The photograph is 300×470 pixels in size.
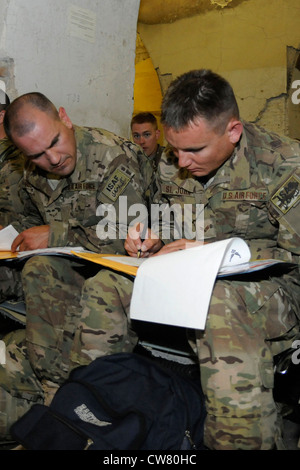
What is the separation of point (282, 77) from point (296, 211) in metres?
3.67

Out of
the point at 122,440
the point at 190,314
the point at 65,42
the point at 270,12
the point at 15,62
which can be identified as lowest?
the point at 122,440

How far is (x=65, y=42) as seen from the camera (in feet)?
8.52

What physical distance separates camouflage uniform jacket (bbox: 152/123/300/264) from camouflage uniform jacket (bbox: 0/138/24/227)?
3.21 ft

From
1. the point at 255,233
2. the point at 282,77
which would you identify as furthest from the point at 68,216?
the point at 282,77

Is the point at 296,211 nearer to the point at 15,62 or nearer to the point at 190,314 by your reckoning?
the point at 190,314

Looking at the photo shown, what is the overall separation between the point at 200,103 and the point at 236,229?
449 mm

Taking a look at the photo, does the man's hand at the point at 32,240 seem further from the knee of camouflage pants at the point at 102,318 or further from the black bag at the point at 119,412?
the black bag at the point at 119,412

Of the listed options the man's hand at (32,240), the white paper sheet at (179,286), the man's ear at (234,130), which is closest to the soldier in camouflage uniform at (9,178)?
the man's hand at (32,240)

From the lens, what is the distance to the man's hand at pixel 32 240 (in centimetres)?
182

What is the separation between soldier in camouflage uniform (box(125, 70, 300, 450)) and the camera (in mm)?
1091

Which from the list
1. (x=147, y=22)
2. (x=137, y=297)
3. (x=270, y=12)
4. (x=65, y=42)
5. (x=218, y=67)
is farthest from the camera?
(x=147, y=22)

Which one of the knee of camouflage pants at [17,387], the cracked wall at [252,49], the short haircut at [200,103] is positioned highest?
the cracked wall at [252,49]

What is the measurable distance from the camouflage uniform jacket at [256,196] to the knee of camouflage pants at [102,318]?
45 centimetres

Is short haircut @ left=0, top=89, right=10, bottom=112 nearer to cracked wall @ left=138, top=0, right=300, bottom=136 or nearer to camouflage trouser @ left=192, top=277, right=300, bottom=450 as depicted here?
camouflage trouser @ left=192, top=277, right=300, bottom=450
